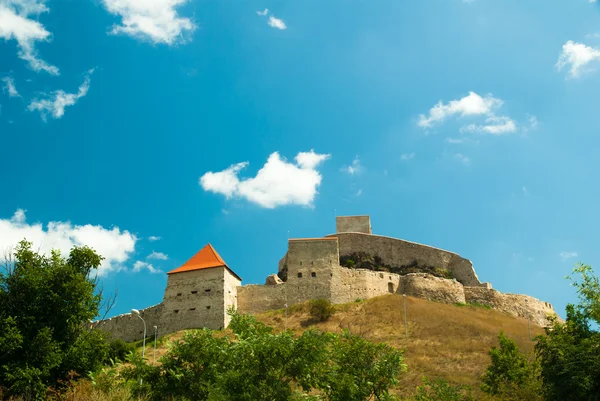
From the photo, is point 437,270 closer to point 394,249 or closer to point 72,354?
point 394,249

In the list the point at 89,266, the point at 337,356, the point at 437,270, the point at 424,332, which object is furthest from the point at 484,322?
the point at 89,266

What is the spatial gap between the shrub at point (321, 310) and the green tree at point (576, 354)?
74.5ft

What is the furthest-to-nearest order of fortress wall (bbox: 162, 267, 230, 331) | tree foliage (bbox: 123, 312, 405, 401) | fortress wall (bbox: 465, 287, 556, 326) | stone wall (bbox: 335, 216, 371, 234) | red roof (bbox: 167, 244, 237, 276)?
stone wall (bbox: 335, 216, 371, 234)
fortress wall (bbox: 465, 287, 556, 326)
red roof (bbox: 167, 244, 237, 276)
fortress wall (bbox: 162, 267, 230, 331)
tree foliage (bbox: 123, 312, 405, 401)

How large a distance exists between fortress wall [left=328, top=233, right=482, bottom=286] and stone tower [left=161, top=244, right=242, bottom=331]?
560 inches

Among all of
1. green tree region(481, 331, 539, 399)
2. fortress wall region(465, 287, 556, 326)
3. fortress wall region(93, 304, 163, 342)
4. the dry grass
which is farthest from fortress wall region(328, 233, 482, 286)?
green tree region(481, 331, 539, 399)

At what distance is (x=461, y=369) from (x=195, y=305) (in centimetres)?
2198

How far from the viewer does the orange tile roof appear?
Result: 4897 cm

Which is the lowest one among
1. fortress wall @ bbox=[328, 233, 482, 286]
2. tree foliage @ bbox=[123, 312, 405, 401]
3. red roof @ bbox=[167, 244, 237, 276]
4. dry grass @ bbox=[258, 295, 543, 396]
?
tree foliage @ bbox=[123, 312, 405, 401]

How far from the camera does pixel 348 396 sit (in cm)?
2017

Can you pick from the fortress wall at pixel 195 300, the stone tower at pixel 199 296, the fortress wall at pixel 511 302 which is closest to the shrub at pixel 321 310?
the stone tower at pixel 199 296

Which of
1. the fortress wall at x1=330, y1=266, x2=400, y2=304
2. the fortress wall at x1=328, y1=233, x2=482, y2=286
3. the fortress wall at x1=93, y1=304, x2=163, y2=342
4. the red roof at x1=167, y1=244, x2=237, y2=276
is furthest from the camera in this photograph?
the fortress wall at x1=328, y1=233, x2=482, y2=286

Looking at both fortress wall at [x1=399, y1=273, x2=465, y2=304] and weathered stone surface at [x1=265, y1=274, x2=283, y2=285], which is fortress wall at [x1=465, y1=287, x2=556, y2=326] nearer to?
fortress wall at [x1=399, y1=273, x2=465, y2=304]

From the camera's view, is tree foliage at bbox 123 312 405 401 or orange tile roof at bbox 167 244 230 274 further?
orange tile roof at bbox 167 244 230 274

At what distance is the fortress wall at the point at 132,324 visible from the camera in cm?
4859
